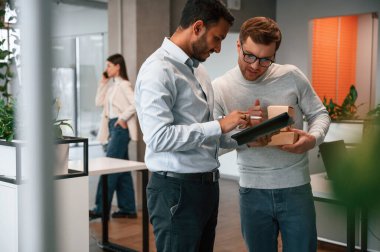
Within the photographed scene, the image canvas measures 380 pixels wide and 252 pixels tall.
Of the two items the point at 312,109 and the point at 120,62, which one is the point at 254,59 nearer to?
the point at 312,109

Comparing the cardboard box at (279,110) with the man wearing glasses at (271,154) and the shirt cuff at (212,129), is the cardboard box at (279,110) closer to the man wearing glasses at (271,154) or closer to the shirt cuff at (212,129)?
the man wearing glasses at (271,154)

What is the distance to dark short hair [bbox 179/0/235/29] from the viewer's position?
56.8 inches

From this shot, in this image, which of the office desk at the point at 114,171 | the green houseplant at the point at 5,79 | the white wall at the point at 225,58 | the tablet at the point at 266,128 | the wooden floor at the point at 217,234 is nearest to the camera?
the tablet at the point at 266,128

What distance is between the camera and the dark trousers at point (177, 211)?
1.44 meters

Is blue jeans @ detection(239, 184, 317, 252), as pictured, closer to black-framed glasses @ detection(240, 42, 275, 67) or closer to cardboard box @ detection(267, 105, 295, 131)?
cardboard box @ detection(267, 105, 295, 131)

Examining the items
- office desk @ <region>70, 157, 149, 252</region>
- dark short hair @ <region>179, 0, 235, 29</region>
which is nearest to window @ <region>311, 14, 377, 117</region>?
office desk @ <region>70, 157, 149, 252</region>

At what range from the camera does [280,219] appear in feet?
5.12

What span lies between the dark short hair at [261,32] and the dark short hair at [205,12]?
9 centimetres

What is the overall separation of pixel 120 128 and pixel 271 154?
10.3 feet

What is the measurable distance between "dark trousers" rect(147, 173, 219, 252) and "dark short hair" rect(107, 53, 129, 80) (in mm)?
3187

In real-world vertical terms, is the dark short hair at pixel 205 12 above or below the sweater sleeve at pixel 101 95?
above

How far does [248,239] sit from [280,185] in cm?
22

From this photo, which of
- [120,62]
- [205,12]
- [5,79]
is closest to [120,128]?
[120,62]

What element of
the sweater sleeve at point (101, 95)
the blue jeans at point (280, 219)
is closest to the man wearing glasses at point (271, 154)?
the blue jeans at point (280, 219)
